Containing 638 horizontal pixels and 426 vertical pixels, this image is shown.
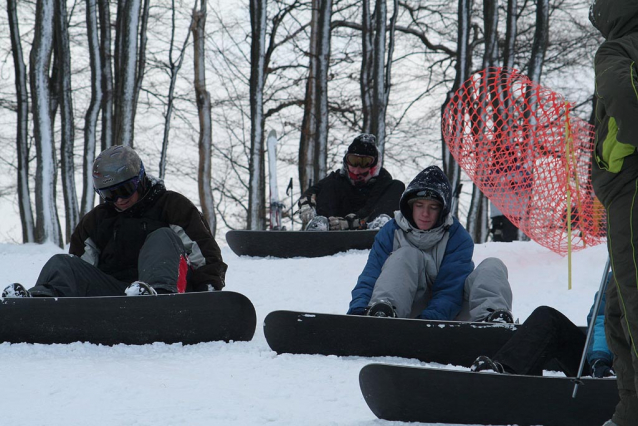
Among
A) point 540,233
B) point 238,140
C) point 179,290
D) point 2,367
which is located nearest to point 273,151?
point 540,233

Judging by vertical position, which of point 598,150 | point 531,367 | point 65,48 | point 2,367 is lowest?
point 2,367

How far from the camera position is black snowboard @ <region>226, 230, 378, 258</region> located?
7113 mm

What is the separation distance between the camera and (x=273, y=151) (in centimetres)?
832

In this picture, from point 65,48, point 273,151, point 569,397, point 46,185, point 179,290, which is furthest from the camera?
point 65,48

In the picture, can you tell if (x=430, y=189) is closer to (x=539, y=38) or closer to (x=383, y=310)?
(x=383, y=310)

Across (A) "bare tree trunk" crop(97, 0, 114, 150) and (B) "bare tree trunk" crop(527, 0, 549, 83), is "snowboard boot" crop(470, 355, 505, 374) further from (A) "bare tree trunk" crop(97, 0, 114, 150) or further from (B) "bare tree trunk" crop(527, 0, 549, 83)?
(B) "bare tree trunk" crop(527, 0, 549, 83)

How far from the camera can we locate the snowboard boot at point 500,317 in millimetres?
3395

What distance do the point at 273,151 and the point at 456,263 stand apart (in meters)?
4.81

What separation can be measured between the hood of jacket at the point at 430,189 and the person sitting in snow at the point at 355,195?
3.24m

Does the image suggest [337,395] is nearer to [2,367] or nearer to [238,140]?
[2,367]

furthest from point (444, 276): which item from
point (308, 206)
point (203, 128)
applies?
point (203, 128)

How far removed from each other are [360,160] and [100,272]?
140 inches

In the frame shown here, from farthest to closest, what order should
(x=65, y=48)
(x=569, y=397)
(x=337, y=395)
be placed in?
(x=65, y=48), (x=337, y=395), (x=569, y=397)

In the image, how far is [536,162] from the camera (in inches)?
241
